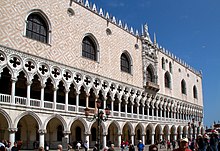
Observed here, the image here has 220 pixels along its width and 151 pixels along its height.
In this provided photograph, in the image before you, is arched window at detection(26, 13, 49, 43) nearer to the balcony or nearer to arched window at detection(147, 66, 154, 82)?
the balcony

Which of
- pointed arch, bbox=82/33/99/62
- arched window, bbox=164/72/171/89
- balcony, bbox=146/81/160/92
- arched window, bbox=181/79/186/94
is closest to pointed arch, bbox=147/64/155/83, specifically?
balcony, bbox=146/81/160/92

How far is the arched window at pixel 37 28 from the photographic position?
17516mm

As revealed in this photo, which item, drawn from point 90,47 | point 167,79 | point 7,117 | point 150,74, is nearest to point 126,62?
point 150,74

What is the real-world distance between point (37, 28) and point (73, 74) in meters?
3.90

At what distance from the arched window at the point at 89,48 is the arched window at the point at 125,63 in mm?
4133

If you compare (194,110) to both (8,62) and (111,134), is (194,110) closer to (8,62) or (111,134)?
(111,134)

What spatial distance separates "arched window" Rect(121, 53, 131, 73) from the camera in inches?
1026

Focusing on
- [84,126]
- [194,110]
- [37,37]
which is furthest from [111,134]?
[194,110]

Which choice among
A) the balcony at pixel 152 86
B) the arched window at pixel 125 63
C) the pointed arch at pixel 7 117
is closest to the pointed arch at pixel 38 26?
the pointed arch at pixel 7 117

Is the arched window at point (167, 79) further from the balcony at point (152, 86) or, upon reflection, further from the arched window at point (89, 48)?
the arched window at point (89, 48)

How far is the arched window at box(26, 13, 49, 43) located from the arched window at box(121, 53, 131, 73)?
9.18 meters

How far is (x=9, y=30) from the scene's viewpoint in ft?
51.6

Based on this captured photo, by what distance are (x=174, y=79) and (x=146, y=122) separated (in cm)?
1000

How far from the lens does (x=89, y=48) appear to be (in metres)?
22.1
